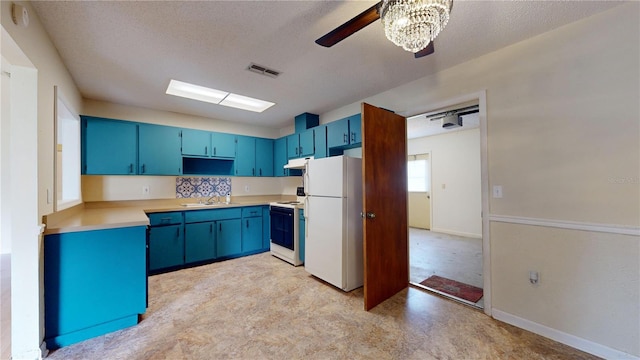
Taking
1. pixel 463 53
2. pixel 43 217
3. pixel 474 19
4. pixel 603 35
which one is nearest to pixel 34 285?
pixel 43 217

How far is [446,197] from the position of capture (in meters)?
5.79

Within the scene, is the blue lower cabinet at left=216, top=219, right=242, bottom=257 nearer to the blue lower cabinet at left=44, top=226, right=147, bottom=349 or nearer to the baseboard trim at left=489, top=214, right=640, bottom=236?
the blue lower cabinet at left=44, top=226, right=147, bottom=349

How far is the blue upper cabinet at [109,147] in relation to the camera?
10.5ft

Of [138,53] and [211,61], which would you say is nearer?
[138,53]

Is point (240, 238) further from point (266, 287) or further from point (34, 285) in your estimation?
point (34, 285)

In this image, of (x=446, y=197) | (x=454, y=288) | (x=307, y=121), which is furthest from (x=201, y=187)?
(x=446, y=197)

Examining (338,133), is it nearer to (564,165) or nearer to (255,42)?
(255,42)

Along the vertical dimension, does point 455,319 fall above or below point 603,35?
below

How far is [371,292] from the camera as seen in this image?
2436 mm

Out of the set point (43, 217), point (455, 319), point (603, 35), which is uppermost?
point (603, 35)


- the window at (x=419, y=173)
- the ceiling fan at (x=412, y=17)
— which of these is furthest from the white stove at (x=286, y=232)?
the window at (x=419, y=173)

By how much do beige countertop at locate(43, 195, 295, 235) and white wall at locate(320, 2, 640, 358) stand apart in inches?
126

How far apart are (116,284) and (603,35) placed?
13.5 feet

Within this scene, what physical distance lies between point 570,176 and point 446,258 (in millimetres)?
2392
